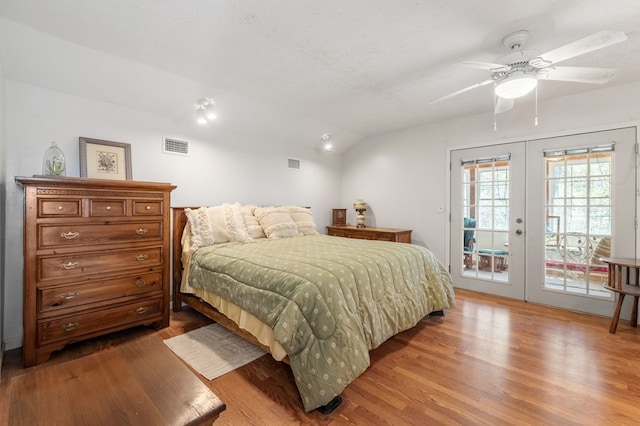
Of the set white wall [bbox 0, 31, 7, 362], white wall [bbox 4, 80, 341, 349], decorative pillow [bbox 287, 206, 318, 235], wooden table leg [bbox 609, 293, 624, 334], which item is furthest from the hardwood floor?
decorative pillow [bbox 287, 206, 318, 235]

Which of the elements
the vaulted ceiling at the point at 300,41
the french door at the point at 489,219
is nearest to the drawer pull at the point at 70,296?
the vaulted ceiling at the point at 300,41

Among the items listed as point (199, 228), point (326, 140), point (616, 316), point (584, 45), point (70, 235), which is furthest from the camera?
point (326, 140)

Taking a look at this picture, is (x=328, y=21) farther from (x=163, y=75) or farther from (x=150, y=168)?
(x=150, y=168)

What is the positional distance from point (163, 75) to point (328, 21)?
5.51 ft

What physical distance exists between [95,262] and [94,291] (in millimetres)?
230

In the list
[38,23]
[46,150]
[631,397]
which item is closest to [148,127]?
[46,150]

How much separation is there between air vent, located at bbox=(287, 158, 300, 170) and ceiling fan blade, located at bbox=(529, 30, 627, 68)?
3.21m

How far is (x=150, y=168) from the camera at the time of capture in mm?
3037

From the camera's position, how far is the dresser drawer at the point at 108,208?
2236 millimetres

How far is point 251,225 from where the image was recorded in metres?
3.44

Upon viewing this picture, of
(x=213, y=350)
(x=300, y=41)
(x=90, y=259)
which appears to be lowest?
(x=213, y=350)

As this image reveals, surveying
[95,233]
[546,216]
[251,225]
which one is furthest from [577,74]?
[95,233]

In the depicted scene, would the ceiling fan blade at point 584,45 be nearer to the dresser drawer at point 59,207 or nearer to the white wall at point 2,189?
the dresser drawer at point 59,207

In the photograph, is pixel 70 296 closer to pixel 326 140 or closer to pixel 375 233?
pixel 375 233
